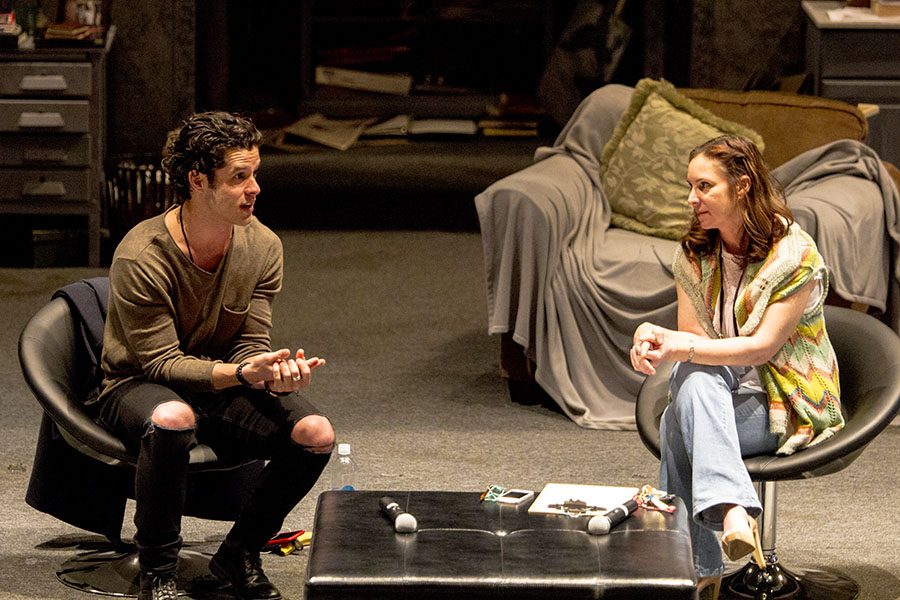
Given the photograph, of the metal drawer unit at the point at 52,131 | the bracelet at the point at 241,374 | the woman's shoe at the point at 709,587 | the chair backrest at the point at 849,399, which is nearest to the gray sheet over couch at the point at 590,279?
the chair backrest at the point at 849,399

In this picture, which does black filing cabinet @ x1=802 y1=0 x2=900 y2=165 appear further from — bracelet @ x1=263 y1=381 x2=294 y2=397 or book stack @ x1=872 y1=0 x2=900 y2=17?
bracelet @ x1=263 y1=381 x2=294 y2=397

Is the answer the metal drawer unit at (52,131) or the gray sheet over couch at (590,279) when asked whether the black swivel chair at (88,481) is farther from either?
the metal drawer unit at (52,131)

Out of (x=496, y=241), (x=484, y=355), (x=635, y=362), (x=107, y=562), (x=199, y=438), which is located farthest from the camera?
(x=484, y=355)

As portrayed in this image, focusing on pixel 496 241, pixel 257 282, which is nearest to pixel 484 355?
pixel 496 241

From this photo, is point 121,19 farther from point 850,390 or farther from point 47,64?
point 850,390

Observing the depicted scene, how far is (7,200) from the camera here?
21.0ft

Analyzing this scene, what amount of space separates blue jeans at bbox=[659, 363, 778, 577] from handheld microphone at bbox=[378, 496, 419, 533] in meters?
0.56

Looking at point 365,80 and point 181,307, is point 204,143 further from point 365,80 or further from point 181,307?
A: point 365,80

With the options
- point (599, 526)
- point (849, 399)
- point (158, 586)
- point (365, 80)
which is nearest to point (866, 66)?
point (365, 80)

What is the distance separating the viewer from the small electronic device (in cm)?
285

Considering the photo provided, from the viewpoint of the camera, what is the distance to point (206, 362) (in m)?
3.15

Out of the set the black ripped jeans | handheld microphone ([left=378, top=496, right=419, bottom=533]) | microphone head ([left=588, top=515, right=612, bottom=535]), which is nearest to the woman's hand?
microphone head ([left=588, top=515, right=612, bottom=535])

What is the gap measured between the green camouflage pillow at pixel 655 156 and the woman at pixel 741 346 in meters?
1.57

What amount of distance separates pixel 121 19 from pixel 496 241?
12.3ft
